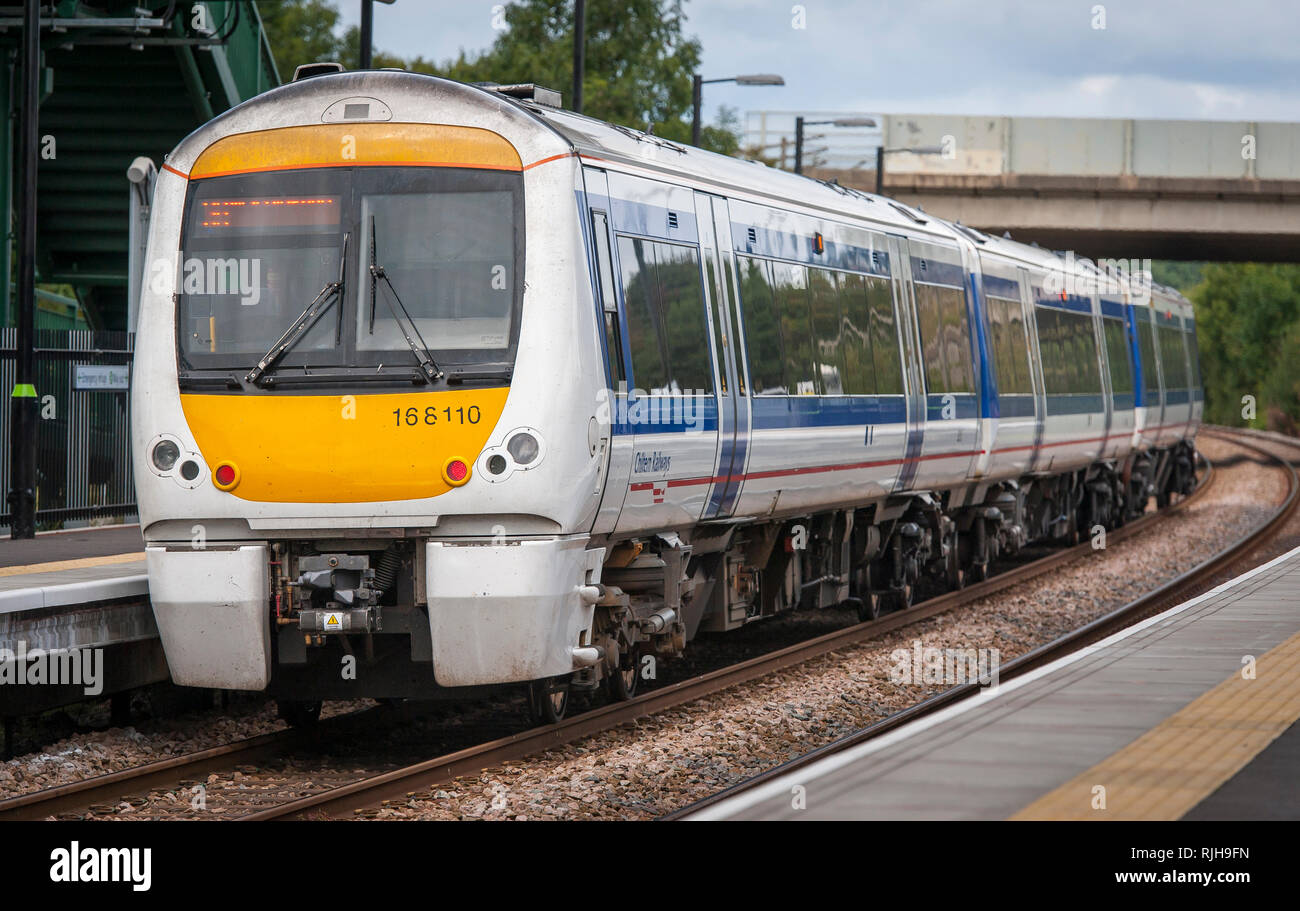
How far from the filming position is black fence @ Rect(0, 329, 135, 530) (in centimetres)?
1658

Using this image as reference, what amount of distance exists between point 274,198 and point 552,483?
6.98 feet

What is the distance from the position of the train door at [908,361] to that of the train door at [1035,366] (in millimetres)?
4461

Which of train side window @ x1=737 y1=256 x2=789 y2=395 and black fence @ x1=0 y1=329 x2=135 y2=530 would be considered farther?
black fence @ x1=0 y1=329 x2=135 y2=530

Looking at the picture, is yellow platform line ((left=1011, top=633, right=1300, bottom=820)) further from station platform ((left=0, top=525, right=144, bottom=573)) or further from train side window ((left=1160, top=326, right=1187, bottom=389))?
train side window ((left=1160, top=326, right=1187, bottom=389))

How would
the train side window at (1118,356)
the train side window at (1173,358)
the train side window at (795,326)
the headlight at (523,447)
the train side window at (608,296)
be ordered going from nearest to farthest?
the headlight at (523,447), the train side window at (608,296), the train side window at (795,326), the train side window at (1118,356), the train side window at (1173,358)

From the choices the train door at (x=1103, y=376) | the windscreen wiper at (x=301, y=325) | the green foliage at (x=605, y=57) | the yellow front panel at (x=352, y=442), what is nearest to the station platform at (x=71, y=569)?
the yellow front panel at (x=352, y=442)

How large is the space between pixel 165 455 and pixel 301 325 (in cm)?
98

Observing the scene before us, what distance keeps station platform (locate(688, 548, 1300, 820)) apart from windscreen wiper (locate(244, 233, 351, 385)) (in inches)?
124

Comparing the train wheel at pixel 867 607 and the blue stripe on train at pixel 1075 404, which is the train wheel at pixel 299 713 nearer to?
the train wheel at pixel 867 607

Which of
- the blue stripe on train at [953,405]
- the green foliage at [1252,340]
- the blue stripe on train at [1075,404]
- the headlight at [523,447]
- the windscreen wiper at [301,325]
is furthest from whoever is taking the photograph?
the green foliage at [1252,340]

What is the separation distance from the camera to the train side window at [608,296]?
980 cm

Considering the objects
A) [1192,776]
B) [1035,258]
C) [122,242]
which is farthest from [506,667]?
[122,242]

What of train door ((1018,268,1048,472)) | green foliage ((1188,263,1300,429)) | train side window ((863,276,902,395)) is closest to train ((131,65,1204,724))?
train side window ((863,276,902,395))
